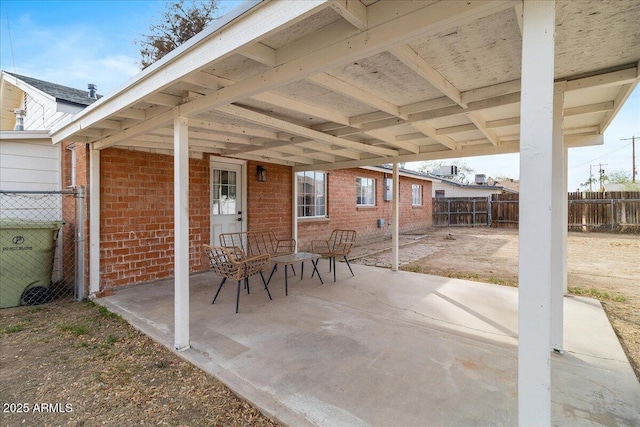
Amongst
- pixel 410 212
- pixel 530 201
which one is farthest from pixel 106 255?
pixel 410 212

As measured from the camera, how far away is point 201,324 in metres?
3.46

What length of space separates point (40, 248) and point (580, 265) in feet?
34.1

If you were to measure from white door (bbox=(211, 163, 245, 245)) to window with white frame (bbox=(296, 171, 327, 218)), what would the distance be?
196cm

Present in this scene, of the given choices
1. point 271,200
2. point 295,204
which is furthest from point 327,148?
point 295,204

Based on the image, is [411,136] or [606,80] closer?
[606,80]

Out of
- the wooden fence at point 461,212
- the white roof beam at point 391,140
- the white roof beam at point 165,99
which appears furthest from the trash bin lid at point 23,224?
the wooden fence at point 461,212

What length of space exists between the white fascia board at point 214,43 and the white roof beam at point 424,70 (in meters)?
0.71

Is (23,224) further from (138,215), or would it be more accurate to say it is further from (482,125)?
(482,125)

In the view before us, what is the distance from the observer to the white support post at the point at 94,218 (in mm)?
4438

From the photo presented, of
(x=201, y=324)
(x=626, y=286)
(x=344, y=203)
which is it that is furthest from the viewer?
(x=344, y=203)

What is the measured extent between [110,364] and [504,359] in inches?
137

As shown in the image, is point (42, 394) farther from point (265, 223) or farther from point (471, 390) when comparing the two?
point (265, 223)

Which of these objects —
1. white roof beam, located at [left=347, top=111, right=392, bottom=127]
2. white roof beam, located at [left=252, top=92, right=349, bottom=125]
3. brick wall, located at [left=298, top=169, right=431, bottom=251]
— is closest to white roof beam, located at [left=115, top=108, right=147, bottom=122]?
white roof beam, located at [left=252, top=92, right=349, bottom=125]

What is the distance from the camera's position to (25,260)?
13.8ft
